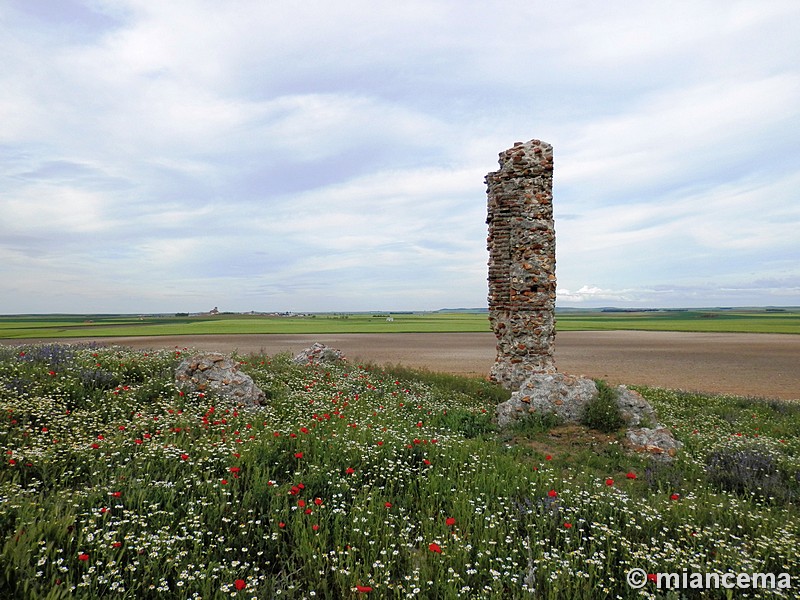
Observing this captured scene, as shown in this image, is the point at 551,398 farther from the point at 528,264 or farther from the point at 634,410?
the point at 528,264

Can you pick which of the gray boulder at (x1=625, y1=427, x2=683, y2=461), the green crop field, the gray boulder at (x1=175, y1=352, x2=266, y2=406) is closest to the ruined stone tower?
the gray boulder at (x1=625, y1=427, x2=683, y2=461)

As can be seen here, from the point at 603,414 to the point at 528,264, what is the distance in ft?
22.4

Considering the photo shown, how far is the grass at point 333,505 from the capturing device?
3709 millimetres

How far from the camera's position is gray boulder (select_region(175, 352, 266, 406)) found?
9609mm

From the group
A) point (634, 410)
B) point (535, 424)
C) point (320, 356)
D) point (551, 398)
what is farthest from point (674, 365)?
point (320, 356)

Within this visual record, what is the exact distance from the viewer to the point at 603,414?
985 centimetres

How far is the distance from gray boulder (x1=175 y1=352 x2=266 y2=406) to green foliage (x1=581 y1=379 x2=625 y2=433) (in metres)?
8.05

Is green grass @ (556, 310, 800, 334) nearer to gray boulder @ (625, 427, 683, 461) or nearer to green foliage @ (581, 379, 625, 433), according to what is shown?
green foliage @ (581, 379, 625, 433)

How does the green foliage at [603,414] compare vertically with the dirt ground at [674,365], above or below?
above

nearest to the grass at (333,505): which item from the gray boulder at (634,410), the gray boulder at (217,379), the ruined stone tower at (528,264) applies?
the gray boulder at (217,379)

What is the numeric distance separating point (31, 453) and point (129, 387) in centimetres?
389

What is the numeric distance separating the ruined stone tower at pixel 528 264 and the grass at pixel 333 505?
6.35m

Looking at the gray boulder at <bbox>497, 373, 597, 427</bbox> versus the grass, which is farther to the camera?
the gray boulder at <bbox>497, 373, 597, 427</bbox>

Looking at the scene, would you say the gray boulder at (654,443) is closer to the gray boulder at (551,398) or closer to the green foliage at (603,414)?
the green foliage at (603,414)
